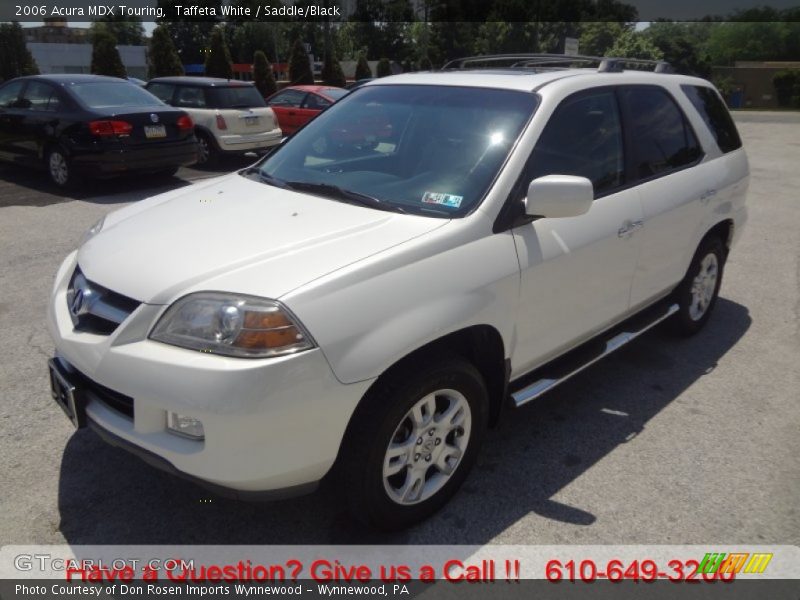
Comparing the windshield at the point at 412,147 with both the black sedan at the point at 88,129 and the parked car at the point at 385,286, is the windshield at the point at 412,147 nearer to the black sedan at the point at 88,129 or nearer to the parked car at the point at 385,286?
the parked car at the point at 385,286

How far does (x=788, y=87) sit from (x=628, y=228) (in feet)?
179

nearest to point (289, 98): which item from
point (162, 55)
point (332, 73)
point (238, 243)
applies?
point (162, 55)

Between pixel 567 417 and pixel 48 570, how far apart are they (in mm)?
2622

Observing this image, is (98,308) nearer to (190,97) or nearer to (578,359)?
(578,359)

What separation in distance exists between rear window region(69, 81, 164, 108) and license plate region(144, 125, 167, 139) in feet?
1.92

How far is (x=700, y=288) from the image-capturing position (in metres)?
4.73

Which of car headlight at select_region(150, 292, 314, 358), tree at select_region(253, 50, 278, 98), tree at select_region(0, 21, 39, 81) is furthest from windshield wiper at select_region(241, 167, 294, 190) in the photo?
tree at select_region(0, 21, 39, 81)

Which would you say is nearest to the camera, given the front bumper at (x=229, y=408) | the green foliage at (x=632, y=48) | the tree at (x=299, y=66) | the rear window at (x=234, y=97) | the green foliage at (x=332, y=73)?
the front bumper at (x=229, y=408)

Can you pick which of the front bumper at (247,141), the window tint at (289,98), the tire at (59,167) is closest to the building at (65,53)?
the window tint at (289,98)

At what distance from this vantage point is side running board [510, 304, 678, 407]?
316cm

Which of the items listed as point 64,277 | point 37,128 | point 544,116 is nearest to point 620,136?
point 544,116

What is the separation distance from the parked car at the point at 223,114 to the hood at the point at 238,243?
875cm

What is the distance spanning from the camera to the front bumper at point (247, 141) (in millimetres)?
11531

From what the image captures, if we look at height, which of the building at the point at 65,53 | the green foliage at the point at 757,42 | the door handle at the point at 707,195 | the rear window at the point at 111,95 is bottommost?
the door handle at the point at 707,195
